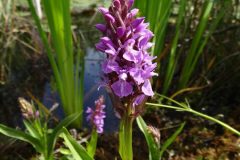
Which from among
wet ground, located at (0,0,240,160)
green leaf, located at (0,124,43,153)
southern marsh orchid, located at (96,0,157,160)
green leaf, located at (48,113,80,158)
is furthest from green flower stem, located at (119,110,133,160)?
wet ground, located at (0,0,240,160)

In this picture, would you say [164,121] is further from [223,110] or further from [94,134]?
[94,134]

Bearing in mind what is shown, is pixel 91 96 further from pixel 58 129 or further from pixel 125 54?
pixel 125 54

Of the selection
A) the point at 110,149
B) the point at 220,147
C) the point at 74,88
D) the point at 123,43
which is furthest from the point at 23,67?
the point at 123,43

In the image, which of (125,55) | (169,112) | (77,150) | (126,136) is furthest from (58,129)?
(169,112)

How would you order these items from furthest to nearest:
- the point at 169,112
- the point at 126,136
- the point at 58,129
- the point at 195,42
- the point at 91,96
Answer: the point at 91,96
the point at 169,112
the point at 195,42
the point at 58,129
the point at 126,136

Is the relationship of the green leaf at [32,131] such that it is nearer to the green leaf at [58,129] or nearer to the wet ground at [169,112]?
the green leaf at [58,129]
